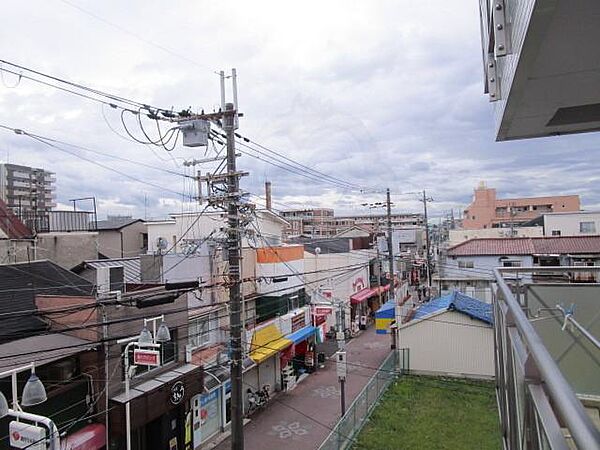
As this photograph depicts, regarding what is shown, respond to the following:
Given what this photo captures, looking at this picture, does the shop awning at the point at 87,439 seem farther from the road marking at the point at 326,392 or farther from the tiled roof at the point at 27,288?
the road marking at the point at 326,392

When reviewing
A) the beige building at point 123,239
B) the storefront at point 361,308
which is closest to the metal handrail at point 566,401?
the beige building at point 123,239

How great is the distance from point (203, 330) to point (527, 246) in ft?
81.3

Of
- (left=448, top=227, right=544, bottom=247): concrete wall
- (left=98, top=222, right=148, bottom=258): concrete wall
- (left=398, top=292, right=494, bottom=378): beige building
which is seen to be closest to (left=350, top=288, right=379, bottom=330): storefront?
(left=398, top=292, right=494, bottom=378): beige building

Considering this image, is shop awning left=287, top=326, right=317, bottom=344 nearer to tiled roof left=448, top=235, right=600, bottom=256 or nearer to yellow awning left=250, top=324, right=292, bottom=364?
yellow awning left=250, top=324, right=292, bottom=364

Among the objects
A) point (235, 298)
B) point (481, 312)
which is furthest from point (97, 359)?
point (481, 312)

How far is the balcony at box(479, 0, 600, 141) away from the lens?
6.60ft

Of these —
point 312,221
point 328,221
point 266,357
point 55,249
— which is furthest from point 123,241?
point 328,221

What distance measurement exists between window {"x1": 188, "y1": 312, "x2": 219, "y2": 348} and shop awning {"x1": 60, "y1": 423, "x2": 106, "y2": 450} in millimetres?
4076

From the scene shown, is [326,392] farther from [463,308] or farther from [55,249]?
[55,249]

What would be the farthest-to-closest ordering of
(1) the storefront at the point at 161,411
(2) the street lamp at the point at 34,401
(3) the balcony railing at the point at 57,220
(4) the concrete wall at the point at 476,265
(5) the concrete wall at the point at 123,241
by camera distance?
(4) the concrete wall at the point at 476,265
(5) the concrete wall at the point at 123,241
(3) the balcony railing at the point at 57,220
(1) the storefront at the point at 161,411
(2) the street lamp at the point at 34,401

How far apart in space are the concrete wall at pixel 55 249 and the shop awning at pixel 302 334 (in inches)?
382

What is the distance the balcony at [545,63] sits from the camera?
79.2 inches

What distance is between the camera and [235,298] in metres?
10.0

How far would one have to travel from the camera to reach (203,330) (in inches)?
619
